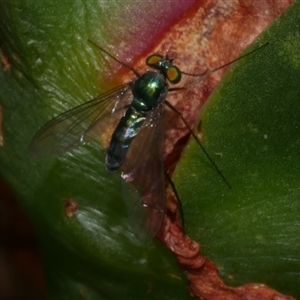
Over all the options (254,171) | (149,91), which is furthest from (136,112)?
(254,171)

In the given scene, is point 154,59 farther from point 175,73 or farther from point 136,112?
point 136,112

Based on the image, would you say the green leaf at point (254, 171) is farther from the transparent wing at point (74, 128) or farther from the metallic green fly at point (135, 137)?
the transparent wing at point (74, 128)

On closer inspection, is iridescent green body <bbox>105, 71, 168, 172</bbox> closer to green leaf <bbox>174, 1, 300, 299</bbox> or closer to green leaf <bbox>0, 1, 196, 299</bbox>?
green leaf <bbox>0, 1, 196, 299</bbox>

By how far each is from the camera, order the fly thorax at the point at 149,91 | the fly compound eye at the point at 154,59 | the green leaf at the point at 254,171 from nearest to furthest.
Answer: the green leaf at the point at 254,171
the fly compound eye at the point at 154,59
the fly thorax at the point at 149,91

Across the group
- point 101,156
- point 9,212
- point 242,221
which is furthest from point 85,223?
point 9,212

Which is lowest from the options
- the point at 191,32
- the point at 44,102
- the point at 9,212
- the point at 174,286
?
the point at 174,286

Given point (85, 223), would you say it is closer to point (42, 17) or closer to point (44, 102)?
point (44, 102)

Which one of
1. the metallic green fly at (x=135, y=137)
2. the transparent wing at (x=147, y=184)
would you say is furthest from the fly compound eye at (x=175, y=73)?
the transparent wing at (x=147, y=184)
